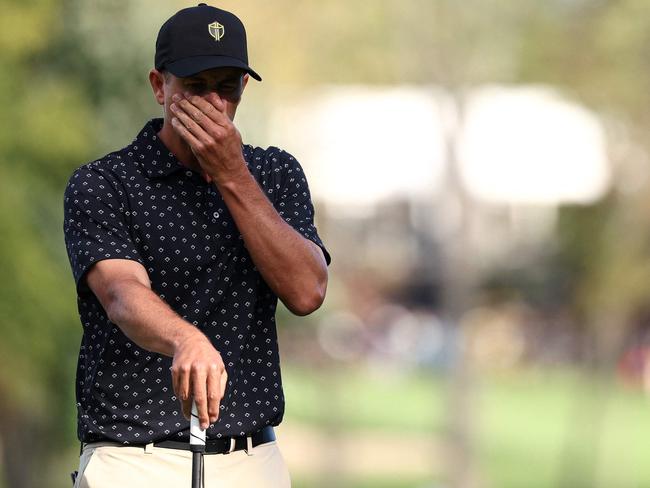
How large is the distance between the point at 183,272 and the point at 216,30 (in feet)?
2.04

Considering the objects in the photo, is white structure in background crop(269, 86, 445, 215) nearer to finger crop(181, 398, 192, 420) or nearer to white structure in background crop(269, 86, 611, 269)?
white structure in background crop(269, 86, 611, 269)

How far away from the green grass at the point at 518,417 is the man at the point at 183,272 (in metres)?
32.0

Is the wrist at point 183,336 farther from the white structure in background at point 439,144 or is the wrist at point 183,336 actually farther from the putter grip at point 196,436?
the white structure in background at point 439,144

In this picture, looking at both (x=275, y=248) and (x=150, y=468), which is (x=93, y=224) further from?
(x=150, y=468)

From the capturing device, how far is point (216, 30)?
4168mm

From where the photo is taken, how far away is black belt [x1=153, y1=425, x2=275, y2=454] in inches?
167

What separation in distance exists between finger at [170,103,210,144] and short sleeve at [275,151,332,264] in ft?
1.65

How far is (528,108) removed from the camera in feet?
122

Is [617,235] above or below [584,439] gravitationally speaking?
above

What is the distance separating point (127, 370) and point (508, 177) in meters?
37.6

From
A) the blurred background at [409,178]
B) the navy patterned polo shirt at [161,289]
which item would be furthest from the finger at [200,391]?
the blurred background at [409,178]

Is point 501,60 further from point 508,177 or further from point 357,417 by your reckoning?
point 357,417

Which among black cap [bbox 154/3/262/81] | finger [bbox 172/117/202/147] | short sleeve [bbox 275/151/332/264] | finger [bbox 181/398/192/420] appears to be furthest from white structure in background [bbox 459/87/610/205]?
finger [bbox 181/398/192/420]

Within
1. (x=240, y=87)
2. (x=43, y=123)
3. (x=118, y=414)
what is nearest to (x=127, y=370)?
(x=118, y=414)
